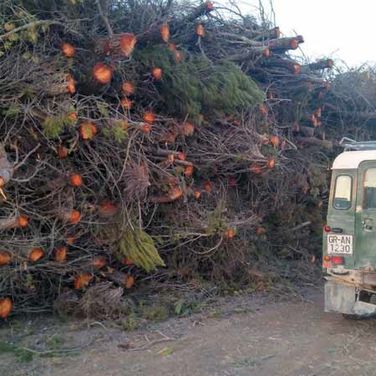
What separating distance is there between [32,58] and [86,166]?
1.40 meters

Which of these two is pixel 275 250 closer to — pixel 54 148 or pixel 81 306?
pixel 81 306

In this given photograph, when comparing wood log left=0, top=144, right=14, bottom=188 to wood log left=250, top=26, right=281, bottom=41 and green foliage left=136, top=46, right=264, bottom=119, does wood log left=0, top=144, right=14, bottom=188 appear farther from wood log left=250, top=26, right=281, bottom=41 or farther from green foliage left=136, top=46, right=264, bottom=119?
wood log left=250, top=26, right=281, bottom=41

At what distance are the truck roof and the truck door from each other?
61 mm

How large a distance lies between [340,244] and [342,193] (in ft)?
2.13

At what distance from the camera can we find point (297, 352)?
5691 mm

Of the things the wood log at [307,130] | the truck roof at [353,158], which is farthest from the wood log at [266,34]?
the truck roof at [353,158]

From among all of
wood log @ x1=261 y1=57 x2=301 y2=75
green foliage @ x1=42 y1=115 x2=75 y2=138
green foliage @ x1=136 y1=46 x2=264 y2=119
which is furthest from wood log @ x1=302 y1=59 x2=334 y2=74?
green foliage @ x1=42 y1=115 x2=75 y2=138

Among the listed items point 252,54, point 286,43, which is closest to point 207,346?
point 252,54

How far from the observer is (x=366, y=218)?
6.44 meters

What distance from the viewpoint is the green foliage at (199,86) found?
6930 millimetres

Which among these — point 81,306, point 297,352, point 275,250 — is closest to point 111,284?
point 81,306

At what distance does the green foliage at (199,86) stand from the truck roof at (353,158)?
1.55 meters

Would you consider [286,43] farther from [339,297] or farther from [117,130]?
[339,297]

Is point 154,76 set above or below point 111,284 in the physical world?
above
